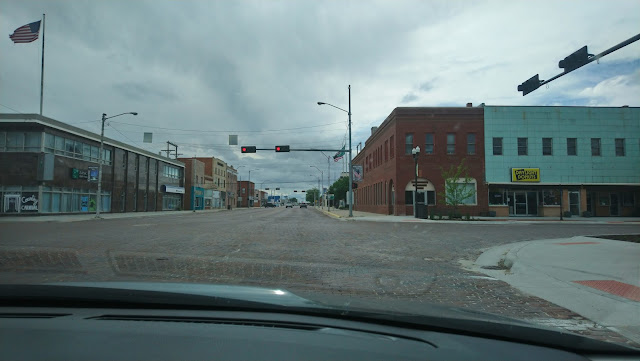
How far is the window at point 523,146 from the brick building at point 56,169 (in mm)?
39946

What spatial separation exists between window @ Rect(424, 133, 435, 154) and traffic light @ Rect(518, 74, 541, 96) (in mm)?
20337

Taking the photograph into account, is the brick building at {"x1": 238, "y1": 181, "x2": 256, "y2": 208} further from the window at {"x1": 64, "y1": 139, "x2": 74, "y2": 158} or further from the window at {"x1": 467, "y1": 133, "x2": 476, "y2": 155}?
the window at {"x1": 467, "y1": 133, "x2": 476, "y2": 155}

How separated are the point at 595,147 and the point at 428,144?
14881 millimetres

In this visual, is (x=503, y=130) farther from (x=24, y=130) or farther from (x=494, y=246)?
(x=24, y=130)

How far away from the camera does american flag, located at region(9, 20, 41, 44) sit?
25628mm

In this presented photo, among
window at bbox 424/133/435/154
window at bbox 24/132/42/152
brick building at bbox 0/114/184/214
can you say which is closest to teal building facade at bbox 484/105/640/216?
window at bbox 424/133/435/154

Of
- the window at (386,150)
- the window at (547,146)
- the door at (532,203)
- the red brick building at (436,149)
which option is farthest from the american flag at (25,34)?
the door at (532,203)

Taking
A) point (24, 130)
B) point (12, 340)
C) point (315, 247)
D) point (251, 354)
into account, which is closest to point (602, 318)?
point (251, 354)

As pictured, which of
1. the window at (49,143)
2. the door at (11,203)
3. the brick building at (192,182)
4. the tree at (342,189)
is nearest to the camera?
the door at (11,203)

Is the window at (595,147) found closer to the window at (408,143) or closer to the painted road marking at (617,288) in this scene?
the window at (408,143)

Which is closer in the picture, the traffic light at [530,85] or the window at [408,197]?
the traffic light at [530,85]

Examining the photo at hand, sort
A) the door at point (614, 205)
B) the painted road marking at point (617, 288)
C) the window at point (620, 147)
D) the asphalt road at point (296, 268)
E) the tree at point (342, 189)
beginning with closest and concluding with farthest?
the painted road marking at point (617, 288) → the asphalt road at point (296, 268) → the window at point (620, 147) → the door at point (614, 205) → the tree at point (342, 189)

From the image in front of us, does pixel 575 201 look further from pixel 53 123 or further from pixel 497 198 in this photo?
pixel 53 123

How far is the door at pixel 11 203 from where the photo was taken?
3219cm
